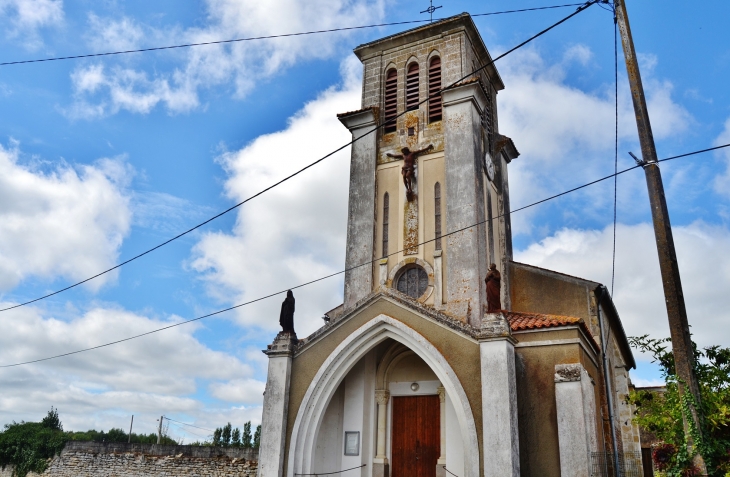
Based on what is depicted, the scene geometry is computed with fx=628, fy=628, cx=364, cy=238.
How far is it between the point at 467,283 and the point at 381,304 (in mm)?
2986

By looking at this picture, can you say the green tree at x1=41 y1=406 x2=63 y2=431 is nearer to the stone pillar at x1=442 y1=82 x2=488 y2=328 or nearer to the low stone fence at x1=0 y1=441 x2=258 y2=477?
the low stone fence at x1=0 y1=441 x2=258 y2=477

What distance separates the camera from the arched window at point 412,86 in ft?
69.5

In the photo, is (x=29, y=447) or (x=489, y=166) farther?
(x=29, y=447)

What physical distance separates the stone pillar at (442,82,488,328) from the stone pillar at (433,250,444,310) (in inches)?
5.6

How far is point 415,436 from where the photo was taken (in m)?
16.8

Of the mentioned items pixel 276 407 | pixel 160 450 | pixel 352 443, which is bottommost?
pixel 160 450

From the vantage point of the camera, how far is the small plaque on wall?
55.1 ft

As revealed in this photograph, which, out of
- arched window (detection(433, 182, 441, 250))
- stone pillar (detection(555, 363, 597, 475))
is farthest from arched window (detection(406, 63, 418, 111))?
stone pillar (detection(555, 363, 597, 475))

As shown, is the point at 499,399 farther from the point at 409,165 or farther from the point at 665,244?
the point at 409,165

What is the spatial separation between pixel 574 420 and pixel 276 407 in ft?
23.5

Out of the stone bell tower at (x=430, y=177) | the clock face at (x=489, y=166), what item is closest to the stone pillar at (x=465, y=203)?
the stone bell tower at (x=430, y=177)

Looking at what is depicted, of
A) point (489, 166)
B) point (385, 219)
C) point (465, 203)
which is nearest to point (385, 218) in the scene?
point (385, 219)

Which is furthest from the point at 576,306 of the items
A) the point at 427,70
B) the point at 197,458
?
the point at 197,458

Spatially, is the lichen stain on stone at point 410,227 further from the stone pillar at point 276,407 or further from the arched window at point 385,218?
the stone pillar at point 276,407
